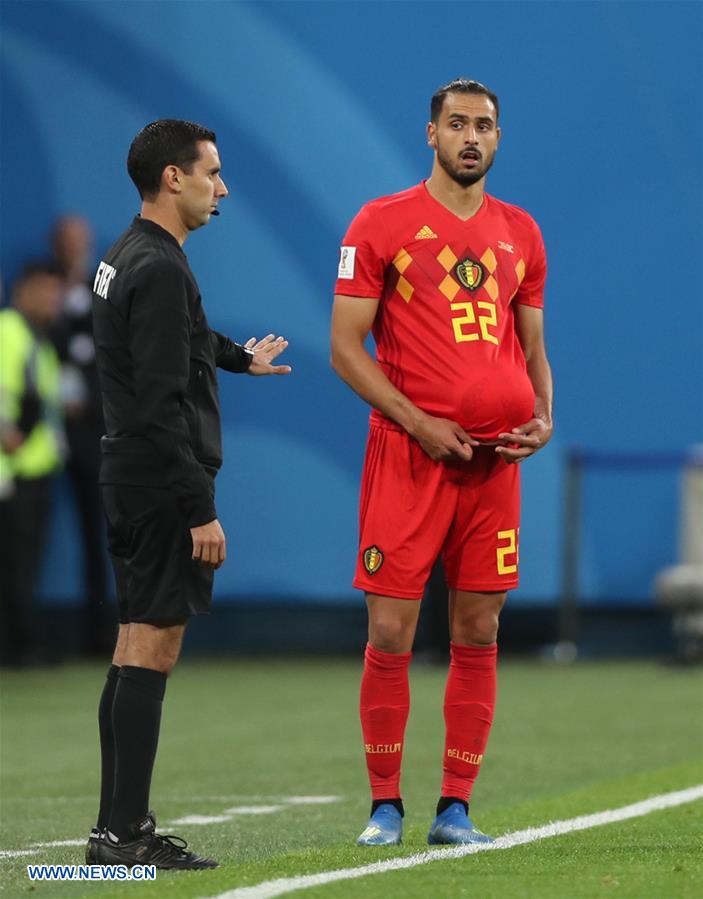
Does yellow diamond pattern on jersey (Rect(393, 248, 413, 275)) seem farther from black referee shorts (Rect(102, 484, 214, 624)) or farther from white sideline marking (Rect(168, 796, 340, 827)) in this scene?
white sideline marking (Rect(168, 796, 340, 827))

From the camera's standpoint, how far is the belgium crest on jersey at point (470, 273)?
18.1 ft

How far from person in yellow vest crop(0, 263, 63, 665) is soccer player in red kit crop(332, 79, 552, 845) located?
7.18 metres

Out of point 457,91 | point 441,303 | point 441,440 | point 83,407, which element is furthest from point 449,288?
point 83,407

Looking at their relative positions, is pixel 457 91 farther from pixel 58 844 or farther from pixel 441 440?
pixel 58 844

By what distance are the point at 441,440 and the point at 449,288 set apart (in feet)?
1.48

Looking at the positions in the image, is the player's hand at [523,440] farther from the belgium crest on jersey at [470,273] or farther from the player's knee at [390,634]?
the player's knee at [390,634]

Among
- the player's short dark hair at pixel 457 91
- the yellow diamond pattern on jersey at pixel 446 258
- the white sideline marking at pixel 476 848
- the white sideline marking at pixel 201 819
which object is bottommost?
the white sideline marking at pixel 201 819

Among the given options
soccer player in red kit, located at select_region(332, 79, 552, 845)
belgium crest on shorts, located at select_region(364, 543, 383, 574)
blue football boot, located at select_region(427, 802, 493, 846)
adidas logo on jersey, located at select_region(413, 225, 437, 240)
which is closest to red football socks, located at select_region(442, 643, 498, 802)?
soccer player in red kit, located at select_region(332, 79, 552, 845)

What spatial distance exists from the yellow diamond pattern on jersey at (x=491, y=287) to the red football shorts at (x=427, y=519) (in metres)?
0.44

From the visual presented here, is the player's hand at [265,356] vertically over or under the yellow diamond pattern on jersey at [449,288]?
under

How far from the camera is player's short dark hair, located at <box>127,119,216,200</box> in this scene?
503 cm

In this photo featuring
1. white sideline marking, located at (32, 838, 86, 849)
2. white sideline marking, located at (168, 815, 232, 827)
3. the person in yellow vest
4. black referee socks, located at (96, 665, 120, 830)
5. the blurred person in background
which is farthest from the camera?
the blurred person in background

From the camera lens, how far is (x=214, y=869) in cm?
487

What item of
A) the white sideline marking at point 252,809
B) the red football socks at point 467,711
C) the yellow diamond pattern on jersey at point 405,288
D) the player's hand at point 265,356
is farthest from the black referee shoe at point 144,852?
the yellow diamond pattern on jersey at point 405,288
